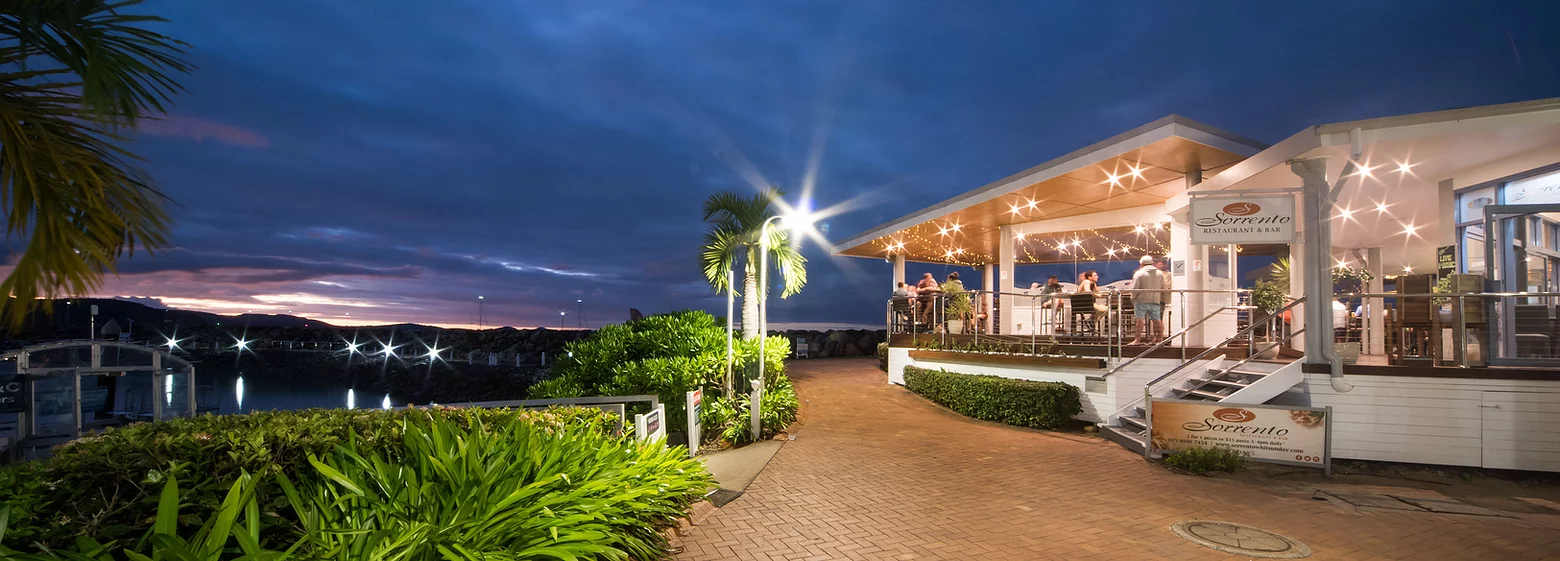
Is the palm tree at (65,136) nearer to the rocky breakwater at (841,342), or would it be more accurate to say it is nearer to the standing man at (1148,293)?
the standing man at (1148,293)

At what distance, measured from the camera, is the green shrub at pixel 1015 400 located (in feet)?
34.1

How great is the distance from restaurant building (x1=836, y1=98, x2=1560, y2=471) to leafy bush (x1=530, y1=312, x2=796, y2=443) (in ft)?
13.9

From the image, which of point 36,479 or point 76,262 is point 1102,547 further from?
point 36,479

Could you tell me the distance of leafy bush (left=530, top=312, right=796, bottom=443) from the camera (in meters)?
9.86

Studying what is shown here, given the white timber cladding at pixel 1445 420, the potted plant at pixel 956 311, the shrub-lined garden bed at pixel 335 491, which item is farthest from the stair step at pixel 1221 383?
the shrub-lined garden bed at pixel 335 491

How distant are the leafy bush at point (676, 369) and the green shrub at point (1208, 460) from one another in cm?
503

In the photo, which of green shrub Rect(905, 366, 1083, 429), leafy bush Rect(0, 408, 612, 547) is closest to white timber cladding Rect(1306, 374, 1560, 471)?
green shrub Rect(905, 366, 1083, 429)

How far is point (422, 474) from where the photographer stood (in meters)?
4.14

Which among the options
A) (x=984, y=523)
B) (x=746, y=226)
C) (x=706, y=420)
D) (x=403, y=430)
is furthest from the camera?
(x=746, y=226)

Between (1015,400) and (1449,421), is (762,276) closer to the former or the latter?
(1015,400)

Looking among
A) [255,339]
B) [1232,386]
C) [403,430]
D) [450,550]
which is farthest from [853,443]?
[255,339]

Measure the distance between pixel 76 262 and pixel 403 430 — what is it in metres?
2.38

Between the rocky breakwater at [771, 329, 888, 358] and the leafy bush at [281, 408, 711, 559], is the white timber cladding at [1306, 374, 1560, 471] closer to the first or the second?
the leafy bush at [281, 408, 711, 559]

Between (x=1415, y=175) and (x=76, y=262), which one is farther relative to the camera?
(x=1415, y=175)
